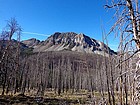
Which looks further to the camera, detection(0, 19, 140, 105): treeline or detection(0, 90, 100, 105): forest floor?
detection(0, 90, 100, 105): forest floor

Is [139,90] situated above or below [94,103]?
above

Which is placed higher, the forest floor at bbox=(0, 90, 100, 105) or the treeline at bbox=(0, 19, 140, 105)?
the treeline at bbox=(0, 19, 140, 105)

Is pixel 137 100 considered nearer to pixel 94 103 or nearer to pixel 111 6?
pixel 111 6

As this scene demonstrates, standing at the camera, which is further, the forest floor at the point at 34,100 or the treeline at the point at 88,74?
the forest floor at the point at 34,100

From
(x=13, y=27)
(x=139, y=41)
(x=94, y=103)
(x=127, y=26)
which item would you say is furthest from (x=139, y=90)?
(x=13, y=27)

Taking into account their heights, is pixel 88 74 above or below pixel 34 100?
above

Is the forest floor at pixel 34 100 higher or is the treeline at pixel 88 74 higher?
the treeline at pixel 88 74

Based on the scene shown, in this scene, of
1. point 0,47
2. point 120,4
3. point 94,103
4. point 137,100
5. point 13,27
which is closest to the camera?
point 137,100

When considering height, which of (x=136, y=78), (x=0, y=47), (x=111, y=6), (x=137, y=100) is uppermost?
(x=0, y=47)

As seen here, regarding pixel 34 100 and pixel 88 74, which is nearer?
pixel 34 100

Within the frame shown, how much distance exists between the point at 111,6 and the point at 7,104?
51.4 feet

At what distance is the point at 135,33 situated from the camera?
4.55m

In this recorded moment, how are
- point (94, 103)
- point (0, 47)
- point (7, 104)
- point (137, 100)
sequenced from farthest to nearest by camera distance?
point (0, 47) → point (7, 104) → point (94, 103) → point (137, 100)

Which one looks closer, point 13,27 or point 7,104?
point 7,104
